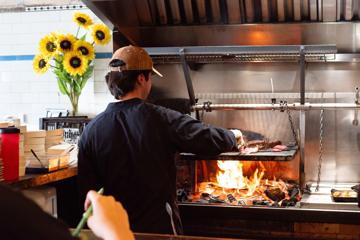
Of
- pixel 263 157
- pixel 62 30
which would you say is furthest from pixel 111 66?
pixel 62 30

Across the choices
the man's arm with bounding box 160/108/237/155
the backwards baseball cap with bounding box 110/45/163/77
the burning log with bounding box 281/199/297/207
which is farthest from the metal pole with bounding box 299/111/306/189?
the backwards baseball cap with bounding box 110/45/163/77

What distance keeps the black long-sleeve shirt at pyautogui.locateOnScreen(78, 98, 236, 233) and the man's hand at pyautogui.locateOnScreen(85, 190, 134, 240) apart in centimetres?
144

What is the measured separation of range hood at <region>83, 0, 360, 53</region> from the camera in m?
3.68

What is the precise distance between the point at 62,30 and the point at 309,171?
2.68m

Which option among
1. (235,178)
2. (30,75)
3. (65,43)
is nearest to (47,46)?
(65,43)

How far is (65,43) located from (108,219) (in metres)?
3.42

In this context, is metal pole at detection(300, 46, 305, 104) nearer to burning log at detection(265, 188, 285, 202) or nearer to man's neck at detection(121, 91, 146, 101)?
burning log at detection(265, 188, 285, 202)

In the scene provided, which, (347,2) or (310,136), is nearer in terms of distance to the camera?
(347,2)

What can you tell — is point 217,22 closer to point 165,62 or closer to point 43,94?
point 165,62

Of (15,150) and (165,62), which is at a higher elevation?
(165,62)

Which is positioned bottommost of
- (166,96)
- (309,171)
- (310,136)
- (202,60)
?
(309,171)

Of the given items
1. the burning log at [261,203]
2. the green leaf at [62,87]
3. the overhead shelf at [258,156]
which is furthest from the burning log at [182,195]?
the green leaf at [62,87]

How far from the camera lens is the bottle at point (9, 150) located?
1.98 metres

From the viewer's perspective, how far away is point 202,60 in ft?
12.4
